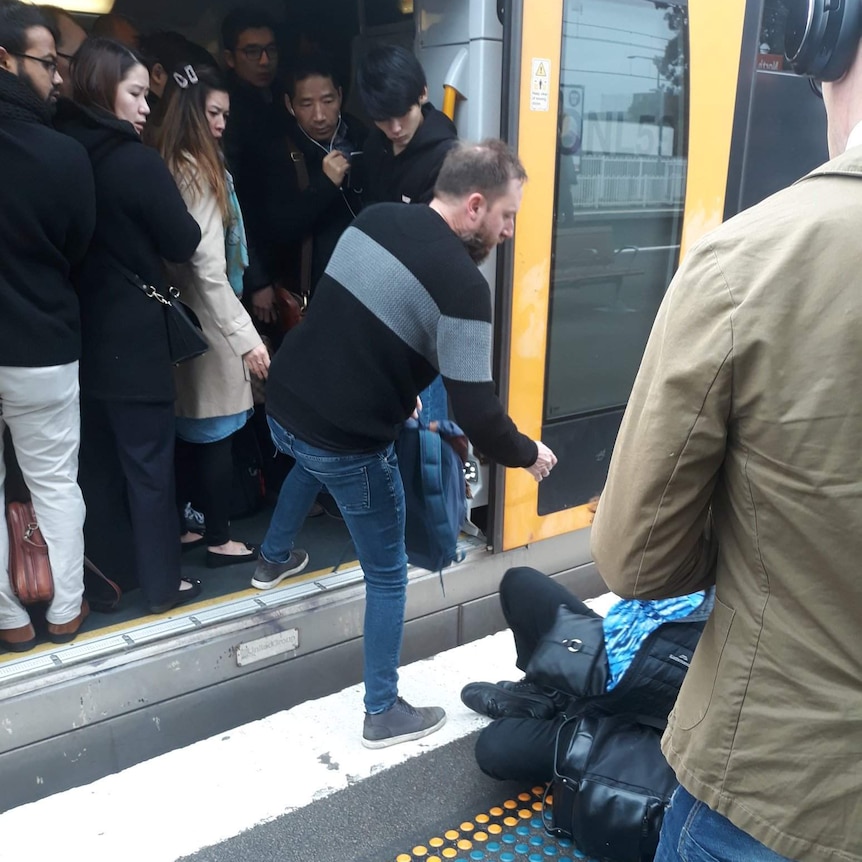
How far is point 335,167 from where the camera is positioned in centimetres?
321

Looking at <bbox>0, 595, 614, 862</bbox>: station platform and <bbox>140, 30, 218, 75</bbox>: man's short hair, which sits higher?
<bbox>140, 30, 218, 75</bbox>: man's short hair

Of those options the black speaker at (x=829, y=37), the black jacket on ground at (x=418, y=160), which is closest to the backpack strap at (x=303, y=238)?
the black jacket on ground at (x=418, y=160)

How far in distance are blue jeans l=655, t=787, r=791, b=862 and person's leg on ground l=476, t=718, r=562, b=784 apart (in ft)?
3.87

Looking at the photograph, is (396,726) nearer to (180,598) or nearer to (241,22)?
(180,598)

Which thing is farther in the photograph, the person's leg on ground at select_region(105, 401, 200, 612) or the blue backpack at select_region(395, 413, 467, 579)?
the person's leg on ground at select_region(105, 401, 200, 612)

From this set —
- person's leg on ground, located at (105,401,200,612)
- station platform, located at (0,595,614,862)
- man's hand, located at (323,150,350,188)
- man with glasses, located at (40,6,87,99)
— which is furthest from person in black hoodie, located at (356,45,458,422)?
station platform, located at (0,595,614,862)

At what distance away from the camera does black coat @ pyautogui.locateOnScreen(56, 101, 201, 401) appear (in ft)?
8.02

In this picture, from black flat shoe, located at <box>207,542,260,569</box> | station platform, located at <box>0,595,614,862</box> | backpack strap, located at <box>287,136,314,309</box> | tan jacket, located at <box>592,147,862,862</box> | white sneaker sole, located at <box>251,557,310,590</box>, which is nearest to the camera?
tan jacket, located at <box>592,147,862,862</box>

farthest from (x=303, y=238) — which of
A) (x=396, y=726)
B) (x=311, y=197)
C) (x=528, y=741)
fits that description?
(x=528, y=741)

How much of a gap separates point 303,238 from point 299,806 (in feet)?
6.71

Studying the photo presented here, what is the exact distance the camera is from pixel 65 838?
222cm

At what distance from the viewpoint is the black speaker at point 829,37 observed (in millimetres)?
1082

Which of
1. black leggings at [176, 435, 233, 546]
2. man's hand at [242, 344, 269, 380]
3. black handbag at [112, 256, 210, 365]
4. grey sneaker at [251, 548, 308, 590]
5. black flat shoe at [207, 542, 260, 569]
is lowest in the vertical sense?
black flat shoe at [207, 542, 260, 569]

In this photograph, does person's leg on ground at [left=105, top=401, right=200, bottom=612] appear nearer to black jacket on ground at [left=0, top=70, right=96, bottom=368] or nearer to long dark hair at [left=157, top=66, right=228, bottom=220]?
black jacket on ground at [left=0, top=70, right=96, bottom=368]
